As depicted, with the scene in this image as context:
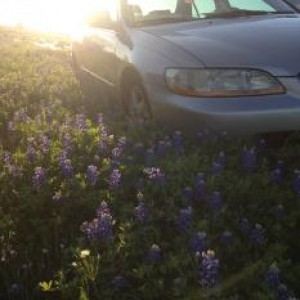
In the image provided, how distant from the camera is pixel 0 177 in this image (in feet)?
16.2

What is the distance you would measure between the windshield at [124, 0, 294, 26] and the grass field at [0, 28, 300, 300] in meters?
1.33

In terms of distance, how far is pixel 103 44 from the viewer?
7.50 metres

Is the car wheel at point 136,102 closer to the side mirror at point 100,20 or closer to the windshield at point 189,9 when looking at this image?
the windshield at point 189,9

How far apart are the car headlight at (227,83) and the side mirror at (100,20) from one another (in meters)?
2.19

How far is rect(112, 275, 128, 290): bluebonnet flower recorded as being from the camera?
11.1 feet

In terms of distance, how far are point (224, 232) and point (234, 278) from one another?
32cm

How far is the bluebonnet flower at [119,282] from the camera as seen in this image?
3.38m

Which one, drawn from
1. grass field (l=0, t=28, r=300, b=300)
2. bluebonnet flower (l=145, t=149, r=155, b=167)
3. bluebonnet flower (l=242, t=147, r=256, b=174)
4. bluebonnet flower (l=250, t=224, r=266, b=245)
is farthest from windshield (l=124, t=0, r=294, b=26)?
bluebonnet flower (l=250, t=224, r=266, b=245)

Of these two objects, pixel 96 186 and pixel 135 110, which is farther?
pixel 135 110

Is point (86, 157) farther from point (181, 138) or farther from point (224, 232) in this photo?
point (224, 232)

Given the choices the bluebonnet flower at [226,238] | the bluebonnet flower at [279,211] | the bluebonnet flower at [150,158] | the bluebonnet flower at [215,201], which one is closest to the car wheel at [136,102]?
the bluebonnet flower at [150,158]

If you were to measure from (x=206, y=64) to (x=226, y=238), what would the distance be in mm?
2062

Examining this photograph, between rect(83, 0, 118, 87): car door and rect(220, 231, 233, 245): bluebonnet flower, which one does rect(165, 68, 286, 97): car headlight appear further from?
rect(220, 231, 233, 245): bluebonnet flower

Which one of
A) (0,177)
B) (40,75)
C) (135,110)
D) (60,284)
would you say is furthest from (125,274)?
(40,75)
